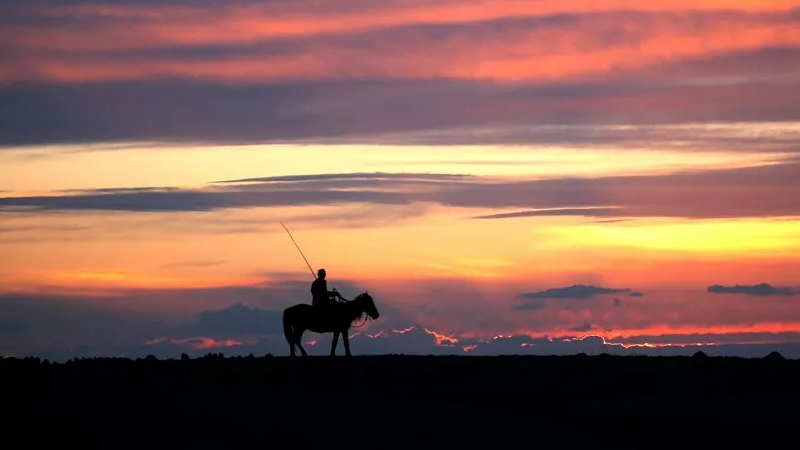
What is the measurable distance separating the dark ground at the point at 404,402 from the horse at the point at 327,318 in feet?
6.43

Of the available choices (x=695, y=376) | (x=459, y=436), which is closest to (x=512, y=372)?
(x=695, y=376)

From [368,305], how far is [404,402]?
13.5 m

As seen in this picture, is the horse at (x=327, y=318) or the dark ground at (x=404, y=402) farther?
the horse at (x=327, y=318)

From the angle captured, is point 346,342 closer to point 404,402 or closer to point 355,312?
point 355,312

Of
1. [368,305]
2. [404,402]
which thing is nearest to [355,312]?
[368,305]

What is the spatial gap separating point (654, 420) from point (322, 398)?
7.39 m

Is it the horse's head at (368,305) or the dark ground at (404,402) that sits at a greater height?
the horse's head at (368,305)

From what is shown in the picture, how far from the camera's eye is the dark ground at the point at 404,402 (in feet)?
86.6

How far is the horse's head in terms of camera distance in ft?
145

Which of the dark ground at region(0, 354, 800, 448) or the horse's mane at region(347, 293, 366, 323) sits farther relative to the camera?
the horse's mane at region(347, 293, 366, 323)

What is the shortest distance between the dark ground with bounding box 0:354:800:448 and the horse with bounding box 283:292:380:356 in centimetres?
196

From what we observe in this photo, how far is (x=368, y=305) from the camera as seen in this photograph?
44.4 meters

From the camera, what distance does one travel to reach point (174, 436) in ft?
85.3

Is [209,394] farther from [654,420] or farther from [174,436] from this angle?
[654,420]
